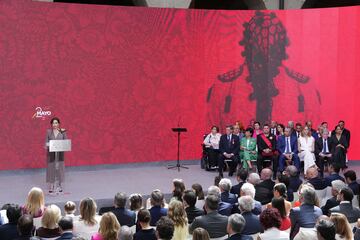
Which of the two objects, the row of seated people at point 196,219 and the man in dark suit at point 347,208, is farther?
the man in dark suit at point 347,208

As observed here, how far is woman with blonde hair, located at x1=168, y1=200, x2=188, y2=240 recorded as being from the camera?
A: 19.9 ft

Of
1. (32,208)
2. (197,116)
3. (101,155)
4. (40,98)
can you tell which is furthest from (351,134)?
(32,208)

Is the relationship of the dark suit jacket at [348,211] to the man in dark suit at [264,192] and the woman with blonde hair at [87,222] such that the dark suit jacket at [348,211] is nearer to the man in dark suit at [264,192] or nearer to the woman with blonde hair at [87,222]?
the man in dark suit at [264,192]

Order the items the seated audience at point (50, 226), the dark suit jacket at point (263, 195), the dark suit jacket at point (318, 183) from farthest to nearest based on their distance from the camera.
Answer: the dark suit jacket at point (318, 183) → the dark suit jacket at point (263, 195) → the seated audience at point (50, 226)

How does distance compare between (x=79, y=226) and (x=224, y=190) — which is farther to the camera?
(x=224, y=190)

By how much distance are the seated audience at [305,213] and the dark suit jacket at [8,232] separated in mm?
2925

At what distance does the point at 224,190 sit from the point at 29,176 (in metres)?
6.37

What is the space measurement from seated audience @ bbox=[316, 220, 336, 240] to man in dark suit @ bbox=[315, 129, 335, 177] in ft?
26.9

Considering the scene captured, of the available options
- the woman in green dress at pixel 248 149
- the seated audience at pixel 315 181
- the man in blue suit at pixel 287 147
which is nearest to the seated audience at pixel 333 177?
the seated audience at pixel 315 181

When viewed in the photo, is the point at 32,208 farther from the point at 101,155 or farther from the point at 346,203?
the point at 101,155

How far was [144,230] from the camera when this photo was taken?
5.75m

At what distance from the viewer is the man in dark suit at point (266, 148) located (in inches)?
509

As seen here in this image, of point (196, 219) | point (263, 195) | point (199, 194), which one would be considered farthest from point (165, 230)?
point (263, 195)

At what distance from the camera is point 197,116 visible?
14859mm
